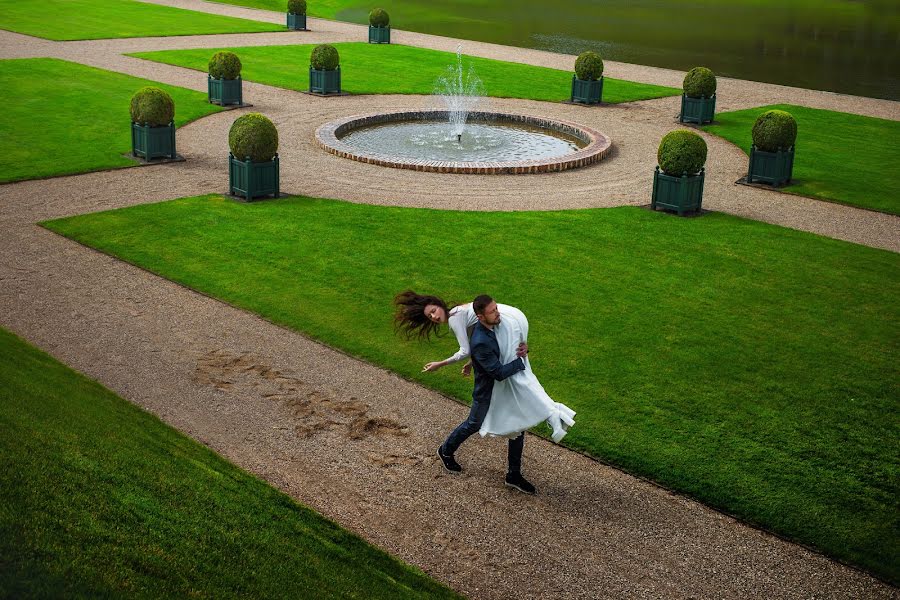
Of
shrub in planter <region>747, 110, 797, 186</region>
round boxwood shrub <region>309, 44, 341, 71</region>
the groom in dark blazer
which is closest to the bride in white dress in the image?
the groom in dark blazer

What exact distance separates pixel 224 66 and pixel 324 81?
354 cm

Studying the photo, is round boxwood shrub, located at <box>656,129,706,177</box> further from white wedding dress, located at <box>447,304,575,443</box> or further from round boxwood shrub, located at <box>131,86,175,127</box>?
white wedding dress, located at <box>447,304,575,443</box>

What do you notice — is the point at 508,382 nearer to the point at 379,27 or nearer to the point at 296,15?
the point at 379,27

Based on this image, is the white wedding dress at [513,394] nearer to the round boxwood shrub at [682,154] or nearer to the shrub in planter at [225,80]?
the round boxwood shrub at [682,154]

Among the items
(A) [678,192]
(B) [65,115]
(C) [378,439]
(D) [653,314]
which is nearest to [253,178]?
(A) [678,192]

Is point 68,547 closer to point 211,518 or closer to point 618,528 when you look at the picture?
point 211,518

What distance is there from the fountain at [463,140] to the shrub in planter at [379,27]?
12.8 meters

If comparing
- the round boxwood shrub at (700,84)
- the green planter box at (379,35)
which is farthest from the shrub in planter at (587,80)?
the green planter box at (379,35)

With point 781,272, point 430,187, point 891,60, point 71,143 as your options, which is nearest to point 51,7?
point 71,143

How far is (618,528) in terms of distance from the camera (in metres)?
9.09

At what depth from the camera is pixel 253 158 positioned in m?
19.2

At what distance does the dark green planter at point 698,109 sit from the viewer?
28.1 metres

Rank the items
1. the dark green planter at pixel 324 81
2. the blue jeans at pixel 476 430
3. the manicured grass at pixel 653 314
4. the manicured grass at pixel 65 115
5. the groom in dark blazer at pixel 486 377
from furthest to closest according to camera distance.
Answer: the dark green planter at pixel 324 81
the manicured grass at pixel 65 115
the manicured grass at pixel 653 314
the blue jeans at pixel 476 430
the groom in dark blazer at pixel 486 377

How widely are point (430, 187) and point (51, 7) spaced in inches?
1477
